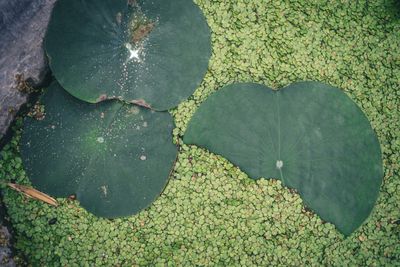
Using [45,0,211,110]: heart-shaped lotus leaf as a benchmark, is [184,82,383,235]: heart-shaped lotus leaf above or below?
below

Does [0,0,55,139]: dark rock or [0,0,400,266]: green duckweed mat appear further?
[0,0,400,266]: green duckweed mat

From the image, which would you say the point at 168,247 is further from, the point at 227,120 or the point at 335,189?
the point at 335,189

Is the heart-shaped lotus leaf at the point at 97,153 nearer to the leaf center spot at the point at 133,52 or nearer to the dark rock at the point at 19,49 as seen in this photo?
the dark rock at the point at 19,49

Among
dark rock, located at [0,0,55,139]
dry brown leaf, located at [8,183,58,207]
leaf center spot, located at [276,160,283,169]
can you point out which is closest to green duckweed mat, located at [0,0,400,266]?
dry brown leaf, located at [8,183,58,207]

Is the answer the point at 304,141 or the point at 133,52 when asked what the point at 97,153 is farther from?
the point at 304,141

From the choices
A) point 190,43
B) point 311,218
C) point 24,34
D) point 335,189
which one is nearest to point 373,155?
point 335,189

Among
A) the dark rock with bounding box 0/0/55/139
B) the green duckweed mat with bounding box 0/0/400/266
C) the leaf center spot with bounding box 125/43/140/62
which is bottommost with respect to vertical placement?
the green duckweed mat with bounding box 0/0/400/266

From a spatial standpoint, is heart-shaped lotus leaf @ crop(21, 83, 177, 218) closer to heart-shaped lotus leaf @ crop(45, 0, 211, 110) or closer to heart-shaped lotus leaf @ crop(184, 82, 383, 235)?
heart-shaped lotus leaf @ crop(45, 0, 211, 110)
